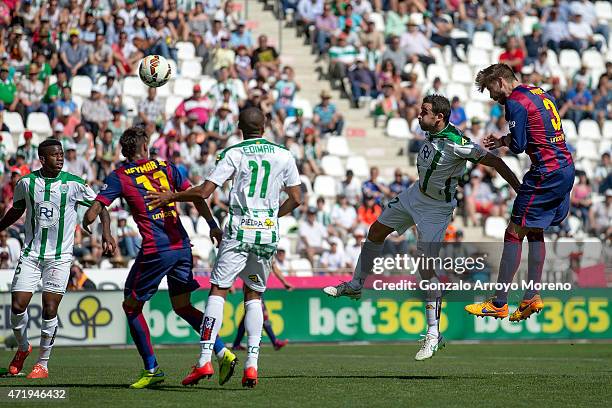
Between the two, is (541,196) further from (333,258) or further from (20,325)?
(333,258)

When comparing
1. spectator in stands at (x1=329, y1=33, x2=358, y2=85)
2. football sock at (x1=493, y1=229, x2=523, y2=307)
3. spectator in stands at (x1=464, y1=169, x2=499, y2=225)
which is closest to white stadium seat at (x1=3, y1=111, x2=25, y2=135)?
spectator in stands at (x1=329, y1=33, x2=358, y2=85)

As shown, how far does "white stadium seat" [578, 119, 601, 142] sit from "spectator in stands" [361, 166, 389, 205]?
6936mm

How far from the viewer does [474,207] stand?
2714 cm

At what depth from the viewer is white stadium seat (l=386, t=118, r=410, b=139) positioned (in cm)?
2900

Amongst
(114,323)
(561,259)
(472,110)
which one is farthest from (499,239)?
(114,323)

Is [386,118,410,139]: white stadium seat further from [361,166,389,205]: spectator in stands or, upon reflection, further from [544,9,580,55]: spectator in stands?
[544,9,580,55]: spectator in stands

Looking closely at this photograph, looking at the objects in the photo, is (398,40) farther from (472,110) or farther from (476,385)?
(476,385)

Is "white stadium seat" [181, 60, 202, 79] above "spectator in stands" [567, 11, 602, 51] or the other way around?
the other way around

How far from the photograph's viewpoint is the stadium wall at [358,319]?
21719 millimetres

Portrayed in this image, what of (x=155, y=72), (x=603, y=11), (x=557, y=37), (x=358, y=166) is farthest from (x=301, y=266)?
(x=603, y=11)

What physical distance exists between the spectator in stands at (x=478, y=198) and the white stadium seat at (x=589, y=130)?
173 inches

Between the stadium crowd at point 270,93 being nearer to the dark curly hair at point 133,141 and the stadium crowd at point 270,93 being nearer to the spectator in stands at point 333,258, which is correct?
the spectator in stands at point 333,258

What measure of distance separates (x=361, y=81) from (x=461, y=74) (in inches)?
122

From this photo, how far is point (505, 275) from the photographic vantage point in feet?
43.6
